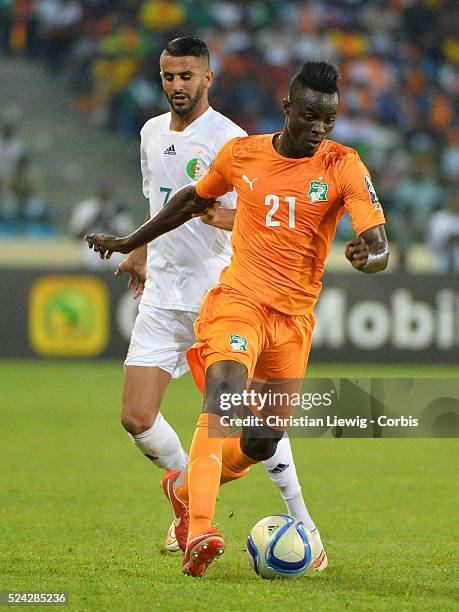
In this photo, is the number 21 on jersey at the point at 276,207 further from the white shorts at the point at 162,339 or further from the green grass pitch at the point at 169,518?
the green grass pitch at the point at 169,518

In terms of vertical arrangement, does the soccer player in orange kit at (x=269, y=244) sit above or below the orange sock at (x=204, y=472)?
above

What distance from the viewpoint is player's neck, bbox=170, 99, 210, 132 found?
5.82 metres

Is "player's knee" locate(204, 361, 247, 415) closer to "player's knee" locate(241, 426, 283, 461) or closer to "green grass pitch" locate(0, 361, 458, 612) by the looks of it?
"player's knee" locate(241, 426, 283, 461)

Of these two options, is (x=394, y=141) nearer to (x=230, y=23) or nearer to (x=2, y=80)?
(x=230, y=23)

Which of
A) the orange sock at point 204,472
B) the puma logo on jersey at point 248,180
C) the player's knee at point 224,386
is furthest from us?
the puma logo on jersey at point 248,180

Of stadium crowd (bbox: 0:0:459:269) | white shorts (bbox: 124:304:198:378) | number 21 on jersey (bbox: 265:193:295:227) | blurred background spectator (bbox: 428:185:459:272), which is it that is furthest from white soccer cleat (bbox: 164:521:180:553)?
stadium crowd (bbox: 0:0:459:269)

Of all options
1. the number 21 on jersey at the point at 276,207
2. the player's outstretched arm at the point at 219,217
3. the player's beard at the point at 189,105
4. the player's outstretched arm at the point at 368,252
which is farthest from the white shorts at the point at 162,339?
the player's outstretched arm at the point at 368,252

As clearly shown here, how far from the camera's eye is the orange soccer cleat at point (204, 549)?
13.6ft

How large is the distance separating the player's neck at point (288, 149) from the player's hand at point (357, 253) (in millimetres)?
717

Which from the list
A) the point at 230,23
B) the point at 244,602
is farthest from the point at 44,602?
the point at 230,23

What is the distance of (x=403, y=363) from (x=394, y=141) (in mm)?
4901

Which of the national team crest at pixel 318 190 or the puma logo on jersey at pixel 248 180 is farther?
the puma logo on jersey at pixel 248 180

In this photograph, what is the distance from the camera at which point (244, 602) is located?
3992mm

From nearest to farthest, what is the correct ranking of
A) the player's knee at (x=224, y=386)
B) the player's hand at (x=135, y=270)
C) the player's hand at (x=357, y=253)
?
the player's hand at (x=357, y=253) < the player's knee at (x=224, y=386) < the player's hand at (x=135, y=270)
